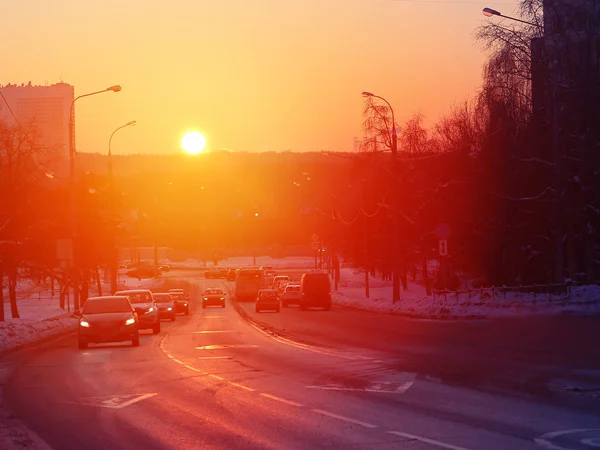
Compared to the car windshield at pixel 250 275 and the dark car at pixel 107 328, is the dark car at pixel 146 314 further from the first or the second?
the car windshield at pixel 250 275

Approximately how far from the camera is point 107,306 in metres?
31.2

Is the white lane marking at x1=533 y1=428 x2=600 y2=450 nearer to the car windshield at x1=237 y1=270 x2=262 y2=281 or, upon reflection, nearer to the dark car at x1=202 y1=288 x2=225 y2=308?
the dark car at x1=202 y1=288 x2=225 y2=308

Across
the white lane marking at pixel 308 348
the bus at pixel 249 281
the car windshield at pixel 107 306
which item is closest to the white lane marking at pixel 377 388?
the white lane marking at pixel 308 348

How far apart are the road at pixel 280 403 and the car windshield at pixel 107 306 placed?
4.09 metres

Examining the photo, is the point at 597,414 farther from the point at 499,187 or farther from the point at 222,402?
the point at 499,187

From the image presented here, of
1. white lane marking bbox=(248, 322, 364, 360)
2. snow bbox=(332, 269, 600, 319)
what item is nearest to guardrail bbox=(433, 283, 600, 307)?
snow bbox=(332, 269, 600, 319)

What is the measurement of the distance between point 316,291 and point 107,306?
30.5 metres

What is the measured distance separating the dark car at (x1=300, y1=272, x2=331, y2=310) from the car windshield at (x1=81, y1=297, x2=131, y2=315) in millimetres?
29772

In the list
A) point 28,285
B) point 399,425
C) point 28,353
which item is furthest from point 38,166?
point 28,285

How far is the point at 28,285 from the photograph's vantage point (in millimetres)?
103938

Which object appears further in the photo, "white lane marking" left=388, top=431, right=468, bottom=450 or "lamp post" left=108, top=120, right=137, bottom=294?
"lamp post" left=108, top=120, right=137, bottom=294

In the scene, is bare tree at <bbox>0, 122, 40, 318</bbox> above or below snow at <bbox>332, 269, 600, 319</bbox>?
above

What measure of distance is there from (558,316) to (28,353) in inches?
765

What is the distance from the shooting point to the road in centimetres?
1088
